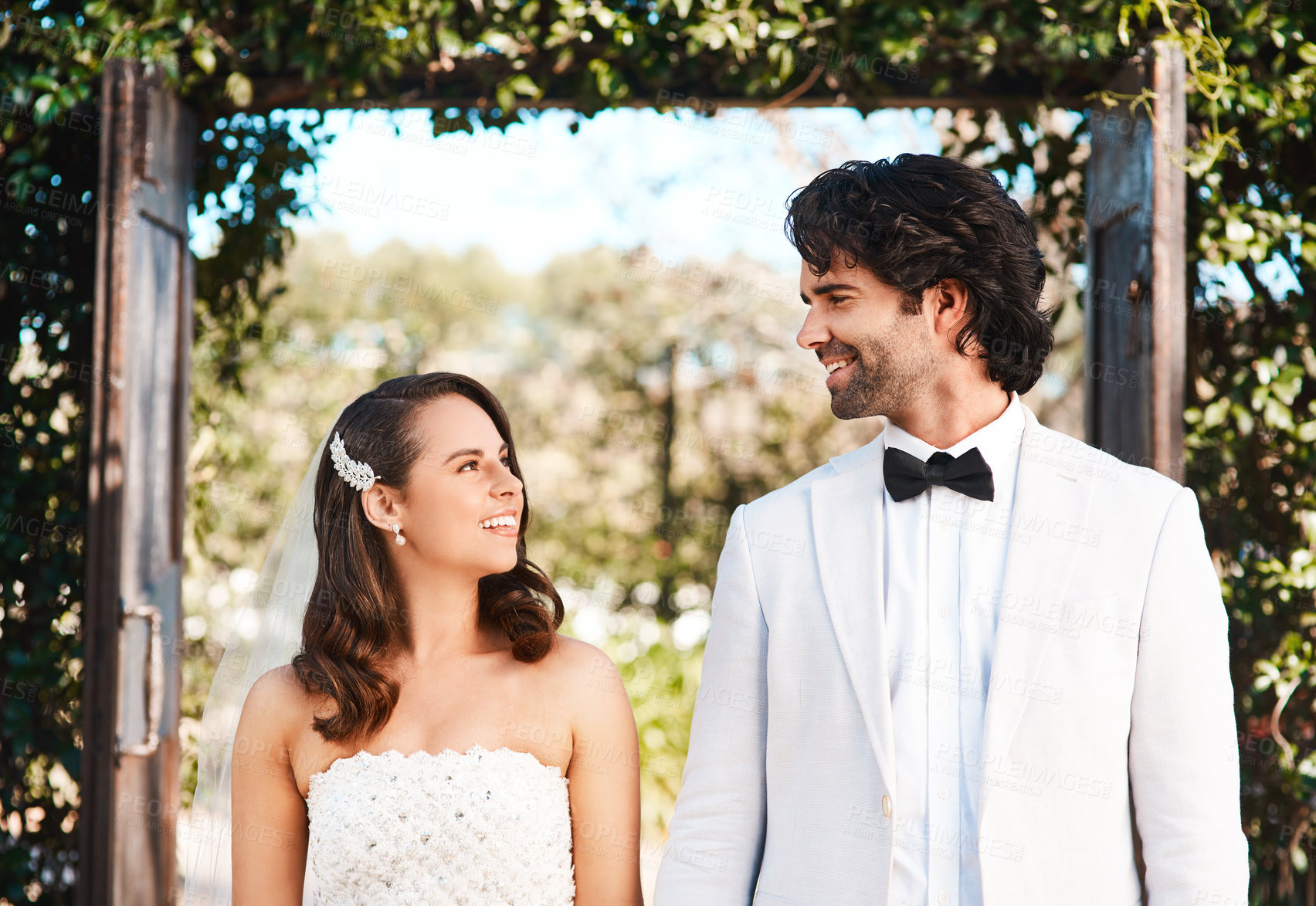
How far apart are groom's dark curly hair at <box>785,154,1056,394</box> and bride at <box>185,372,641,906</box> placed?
0.91 meters

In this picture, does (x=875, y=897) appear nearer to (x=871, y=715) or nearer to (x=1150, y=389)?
(x=871, y=715)

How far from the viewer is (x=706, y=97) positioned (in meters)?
3.44

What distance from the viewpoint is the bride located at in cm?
229

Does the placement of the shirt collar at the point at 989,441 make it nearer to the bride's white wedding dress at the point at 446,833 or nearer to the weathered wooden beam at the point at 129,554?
the bride's white wedding dress at the point at 446,833

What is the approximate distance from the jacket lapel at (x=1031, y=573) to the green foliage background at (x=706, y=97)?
152 cm

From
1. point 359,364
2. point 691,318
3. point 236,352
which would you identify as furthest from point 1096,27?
point 359,364

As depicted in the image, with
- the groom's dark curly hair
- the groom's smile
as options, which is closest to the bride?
the groom's smile

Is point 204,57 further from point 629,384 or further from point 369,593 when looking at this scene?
point 629,384

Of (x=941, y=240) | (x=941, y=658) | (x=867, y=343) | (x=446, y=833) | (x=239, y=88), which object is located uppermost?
(x=239, y=88)

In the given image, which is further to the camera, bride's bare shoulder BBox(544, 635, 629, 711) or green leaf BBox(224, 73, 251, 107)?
green leaf BBox(224, 73, 251, 107)

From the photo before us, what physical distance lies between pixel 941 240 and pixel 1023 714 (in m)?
0.84

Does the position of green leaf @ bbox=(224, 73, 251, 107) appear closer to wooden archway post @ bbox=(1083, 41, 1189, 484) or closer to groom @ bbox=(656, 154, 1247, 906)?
groom @ bbox=(656, 154, 1247, 906)

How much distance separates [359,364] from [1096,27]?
691cm

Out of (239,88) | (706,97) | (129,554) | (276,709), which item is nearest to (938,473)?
(276,709)
